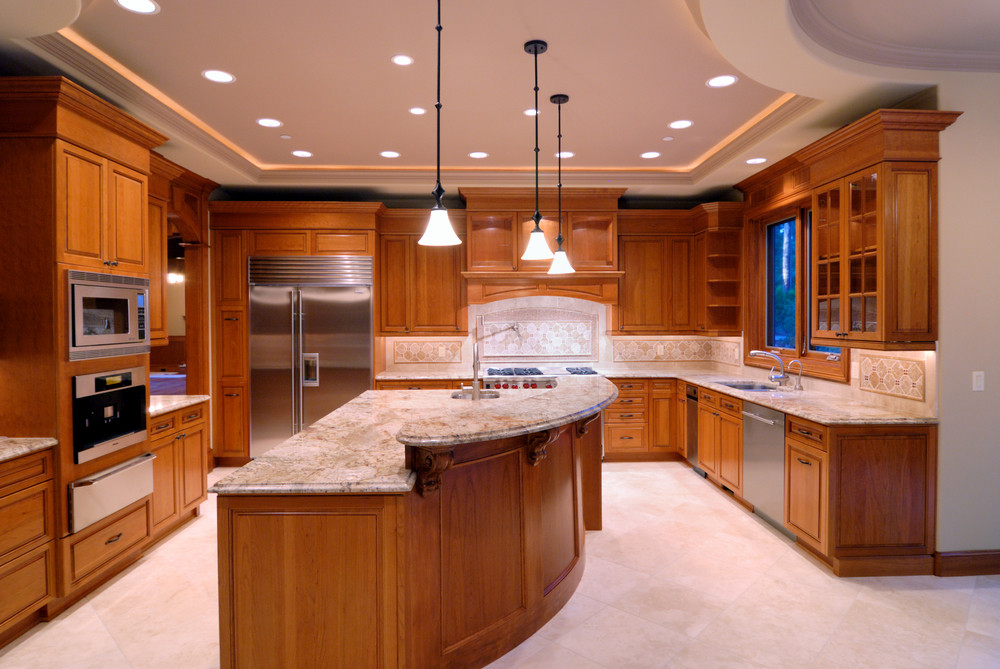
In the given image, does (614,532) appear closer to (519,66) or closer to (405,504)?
(405,504)

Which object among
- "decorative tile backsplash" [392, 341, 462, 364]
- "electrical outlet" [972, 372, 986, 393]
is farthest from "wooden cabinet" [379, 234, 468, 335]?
"electrical outlet" [972, 372, 986, 393]

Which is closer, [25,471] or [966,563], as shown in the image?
[25,471]

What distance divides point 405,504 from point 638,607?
1.57 metres

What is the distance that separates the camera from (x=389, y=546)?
1.92 metres

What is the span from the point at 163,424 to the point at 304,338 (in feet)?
5.84

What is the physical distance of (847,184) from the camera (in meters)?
3.39

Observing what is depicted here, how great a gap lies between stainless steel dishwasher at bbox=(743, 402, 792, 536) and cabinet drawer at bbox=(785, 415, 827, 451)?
0.25 feet

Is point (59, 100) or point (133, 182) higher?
point (59, 100)

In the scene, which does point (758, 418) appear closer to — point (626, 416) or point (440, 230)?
point (626, 416)

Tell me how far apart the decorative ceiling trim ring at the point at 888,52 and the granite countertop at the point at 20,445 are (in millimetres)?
4043

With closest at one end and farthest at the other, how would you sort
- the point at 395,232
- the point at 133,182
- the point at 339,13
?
the point at 339,13, the point at 133,182, the point at 395,232

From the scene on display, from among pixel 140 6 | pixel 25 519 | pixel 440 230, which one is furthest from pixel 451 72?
pixel 25 519

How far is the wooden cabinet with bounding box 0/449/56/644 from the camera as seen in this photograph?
7.97 feet

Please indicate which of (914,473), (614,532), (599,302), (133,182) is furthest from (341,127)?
(914,473)
